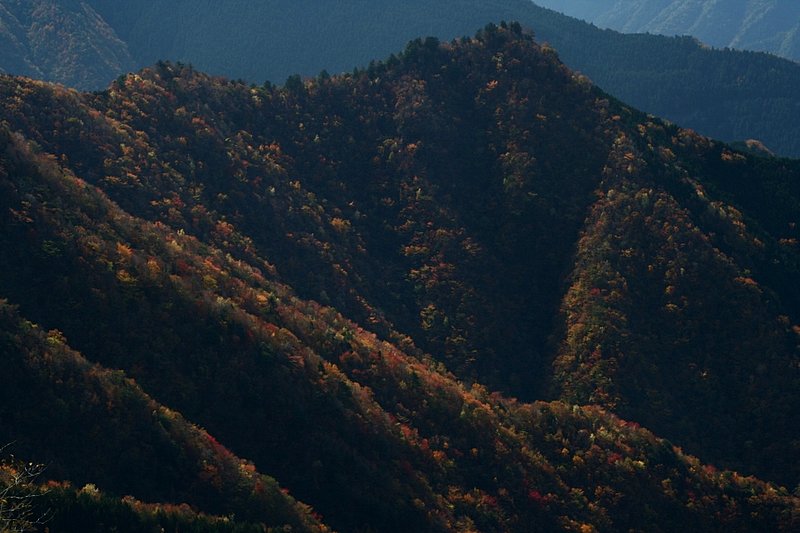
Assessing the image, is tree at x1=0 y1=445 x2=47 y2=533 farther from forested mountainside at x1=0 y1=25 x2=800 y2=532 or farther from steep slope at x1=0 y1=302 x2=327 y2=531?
steep slope at x1=0 y1=302 x2=327 y2=531

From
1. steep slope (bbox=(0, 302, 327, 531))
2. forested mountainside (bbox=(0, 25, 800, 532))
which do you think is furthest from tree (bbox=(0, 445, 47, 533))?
steep slope (bbox=(0, 302, 327, 531))

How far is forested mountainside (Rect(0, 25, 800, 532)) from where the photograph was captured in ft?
128

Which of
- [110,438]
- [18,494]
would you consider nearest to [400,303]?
[110,438]

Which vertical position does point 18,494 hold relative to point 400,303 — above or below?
below

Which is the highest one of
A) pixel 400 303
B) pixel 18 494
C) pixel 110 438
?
pixel 400 303

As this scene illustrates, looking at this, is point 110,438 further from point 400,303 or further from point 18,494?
point 400,303

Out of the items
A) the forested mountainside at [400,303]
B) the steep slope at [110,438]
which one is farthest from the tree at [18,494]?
the steep slope at [110,438]

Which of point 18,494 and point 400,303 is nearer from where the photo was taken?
point 18,494

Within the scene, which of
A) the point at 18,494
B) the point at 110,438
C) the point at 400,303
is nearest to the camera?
the point at 18,494

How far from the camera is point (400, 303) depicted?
8362 centimetres

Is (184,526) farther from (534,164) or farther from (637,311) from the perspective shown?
(534,164)

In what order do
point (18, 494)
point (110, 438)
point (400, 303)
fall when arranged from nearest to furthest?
point (18, 494) → point (110, 438) → point (400, 303)

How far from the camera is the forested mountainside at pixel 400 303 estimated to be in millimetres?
39156

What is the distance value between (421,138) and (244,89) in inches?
1197
